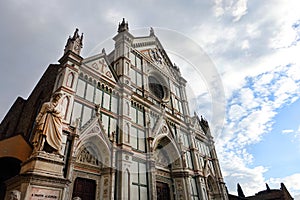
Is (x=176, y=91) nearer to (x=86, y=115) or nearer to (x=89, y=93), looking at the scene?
(x=89, y=93)

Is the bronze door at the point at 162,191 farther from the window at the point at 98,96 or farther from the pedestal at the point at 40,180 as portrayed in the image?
the pedestal at the point at 40,180

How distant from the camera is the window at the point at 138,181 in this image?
10.8 meters

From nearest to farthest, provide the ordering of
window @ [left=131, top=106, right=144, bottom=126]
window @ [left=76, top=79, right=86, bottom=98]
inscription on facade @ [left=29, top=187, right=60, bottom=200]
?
1. inscription on facade @ [left=29, top=187, right=60, bottom=200]
2. window @ [left=76, top=79, right=86, bottom=98]
3. window @ [left=131, top=106, right=144, bottom=126]

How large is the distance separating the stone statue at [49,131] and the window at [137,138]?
5.51 m

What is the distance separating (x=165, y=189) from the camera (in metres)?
13.9

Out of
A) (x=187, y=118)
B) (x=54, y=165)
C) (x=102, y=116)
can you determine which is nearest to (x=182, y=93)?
(x=187, y=118)

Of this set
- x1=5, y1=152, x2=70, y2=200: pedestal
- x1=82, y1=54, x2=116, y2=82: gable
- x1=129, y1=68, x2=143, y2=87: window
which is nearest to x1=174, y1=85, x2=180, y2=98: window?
x1=129, y1=68, x2=143, y2=87: window

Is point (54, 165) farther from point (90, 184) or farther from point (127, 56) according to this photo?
point (127, 56)

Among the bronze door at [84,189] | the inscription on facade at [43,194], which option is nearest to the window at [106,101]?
the bronze door at [84,189]

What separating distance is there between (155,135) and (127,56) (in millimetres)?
6865

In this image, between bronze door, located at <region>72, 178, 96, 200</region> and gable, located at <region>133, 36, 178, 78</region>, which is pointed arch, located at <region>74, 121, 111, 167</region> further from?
gable, located at <region>133, 36, 178, 78</region>

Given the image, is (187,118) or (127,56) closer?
(127,56)

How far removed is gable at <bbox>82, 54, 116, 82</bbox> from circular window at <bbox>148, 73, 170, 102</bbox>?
5.41 metres

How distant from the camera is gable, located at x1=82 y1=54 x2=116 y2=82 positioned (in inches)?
481
